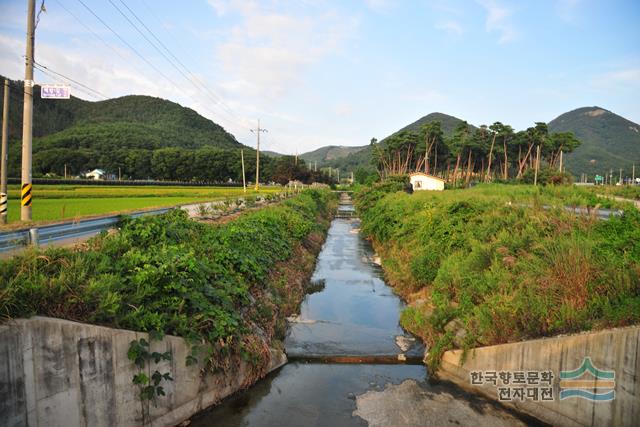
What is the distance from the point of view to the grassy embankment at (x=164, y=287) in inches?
273

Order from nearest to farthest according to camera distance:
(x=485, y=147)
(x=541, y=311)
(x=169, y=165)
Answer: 1. (x=541, y=311)
2. (x=485, y=147)
3. (x=169, y=165)

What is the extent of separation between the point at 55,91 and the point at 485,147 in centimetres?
8264

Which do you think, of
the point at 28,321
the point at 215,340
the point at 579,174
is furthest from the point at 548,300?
the point at 579,174

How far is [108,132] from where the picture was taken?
122 meters

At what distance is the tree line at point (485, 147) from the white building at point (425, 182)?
1575cm

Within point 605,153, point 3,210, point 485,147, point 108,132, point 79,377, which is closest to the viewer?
point 79,377

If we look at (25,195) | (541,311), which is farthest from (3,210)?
(541,311)

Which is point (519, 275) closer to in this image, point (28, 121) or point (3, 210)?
point (28, 121)

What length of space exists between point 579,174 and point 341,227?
136m

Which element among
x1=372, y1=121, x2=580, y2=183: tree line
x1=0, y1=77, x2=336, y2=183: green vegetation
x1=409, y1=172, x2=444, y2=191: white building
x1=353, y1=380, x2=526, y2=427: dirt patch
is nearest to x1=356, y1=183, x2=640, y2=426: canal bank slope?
x1=353, y1=380, x2=526, y2=427: dirt patch

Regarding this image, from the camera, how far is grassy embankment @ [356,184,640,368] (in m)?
8.73

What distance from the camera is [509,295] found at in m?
10.5

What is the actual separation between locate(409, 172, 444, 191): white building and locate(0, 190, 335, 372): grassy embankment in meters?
51.4

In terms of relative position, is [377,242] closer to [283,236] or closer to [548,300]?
[283,236]
